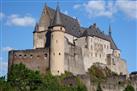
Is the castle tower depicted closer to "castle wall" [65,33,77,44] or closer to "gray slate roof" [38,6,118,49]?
"castle wall" [65,33,77,44]

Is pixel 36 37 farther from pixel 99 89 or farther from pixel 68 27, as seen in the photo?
pixel 99 89

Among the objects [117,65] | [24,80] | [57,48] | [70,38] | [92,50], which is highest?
[70,38]

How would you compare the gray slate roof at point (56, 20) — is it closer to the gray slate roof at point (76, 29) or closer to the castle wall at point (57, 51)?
the castle wall at point (57, 51)

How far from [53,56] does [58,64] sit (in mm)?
1816

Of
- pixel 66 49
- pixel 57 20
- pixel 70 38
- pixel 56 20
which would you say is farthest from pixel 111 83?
pixel 70 38

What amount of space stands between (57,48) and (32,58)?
18.3 ft

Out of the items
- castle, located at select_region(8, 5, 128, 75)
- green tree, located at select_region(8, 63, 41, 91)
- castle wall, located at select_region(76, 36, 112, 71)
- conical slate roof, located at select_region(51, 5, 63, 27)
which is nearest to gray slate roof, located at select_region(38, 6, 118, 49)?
castle, located at select_region(8, 5, 128, 75)

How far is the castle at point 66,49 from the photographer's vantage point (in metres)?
89.8

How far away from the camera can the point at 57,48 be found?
89.3m

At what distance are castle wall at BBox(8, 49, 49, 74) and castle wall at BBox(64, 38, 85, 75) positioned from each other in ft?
12.8

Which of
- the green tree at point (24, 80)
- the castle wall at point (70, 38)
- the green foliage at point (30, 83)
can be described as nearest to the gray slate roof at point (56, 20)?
the castle wall at point (70, 38)

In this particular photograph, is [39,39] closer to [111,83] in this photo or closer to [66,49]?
[66,49]

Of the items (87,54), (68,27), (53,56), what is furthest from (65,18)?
(53,56)

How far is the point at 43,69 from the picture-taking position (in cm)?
8988
